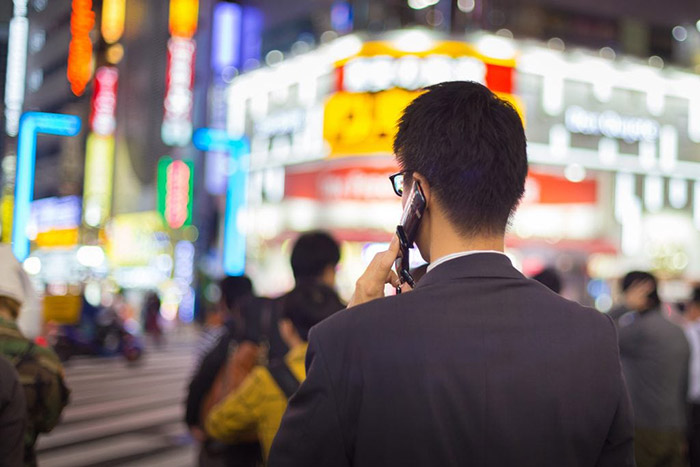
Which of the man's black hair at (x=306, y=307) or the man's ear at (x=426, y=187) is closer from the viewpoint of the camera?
the man's ear at (x=426, y=187)

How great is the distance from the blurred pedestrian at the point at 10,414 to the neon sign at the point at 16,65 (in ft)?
8.41

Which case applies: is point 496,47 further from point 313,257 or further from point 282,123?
point 313,257

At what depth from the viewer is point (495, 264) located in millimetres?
1516

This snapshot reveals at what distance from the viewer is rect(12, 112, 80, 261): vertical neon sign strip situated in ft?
20.0

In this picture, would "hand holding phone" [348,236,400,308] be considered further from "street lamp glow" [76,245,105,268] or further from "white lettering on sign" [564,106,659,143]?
"street lamp glow" [76,245,105,268]

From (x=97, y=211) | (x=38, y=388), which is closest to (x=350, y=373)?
(x=38, y=388)

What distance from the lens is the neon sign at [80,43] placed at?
2034 cm

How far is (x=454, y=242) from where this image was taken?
1.55m

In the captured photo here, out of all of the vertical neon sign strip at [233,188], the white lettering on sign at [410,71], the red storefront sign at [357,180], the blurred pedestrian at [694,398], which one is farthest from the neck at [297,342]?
the vertical neon sign strip at [233,188]

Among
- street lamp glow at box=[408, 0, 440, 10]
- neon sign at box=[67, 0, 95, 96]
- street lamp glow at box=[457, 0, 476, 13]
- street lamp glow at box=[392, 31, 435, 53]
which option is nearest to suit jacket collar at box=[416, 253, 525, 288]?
street lamp glow at box=[392, 31, 435, 53]

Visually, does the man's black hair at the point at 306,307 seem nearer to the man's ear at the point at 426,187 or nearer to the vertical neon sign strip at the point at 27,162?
the man's ear at the point at 426,187

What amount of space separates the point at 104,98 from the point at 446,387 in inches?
1336

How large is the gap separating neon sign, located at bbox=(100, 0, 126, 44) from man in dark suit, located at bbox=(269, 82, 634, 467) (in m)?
34.4

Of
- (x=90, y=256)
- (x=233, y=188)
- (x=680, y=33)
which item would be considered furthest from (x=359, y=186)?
(x=90, y=256)
